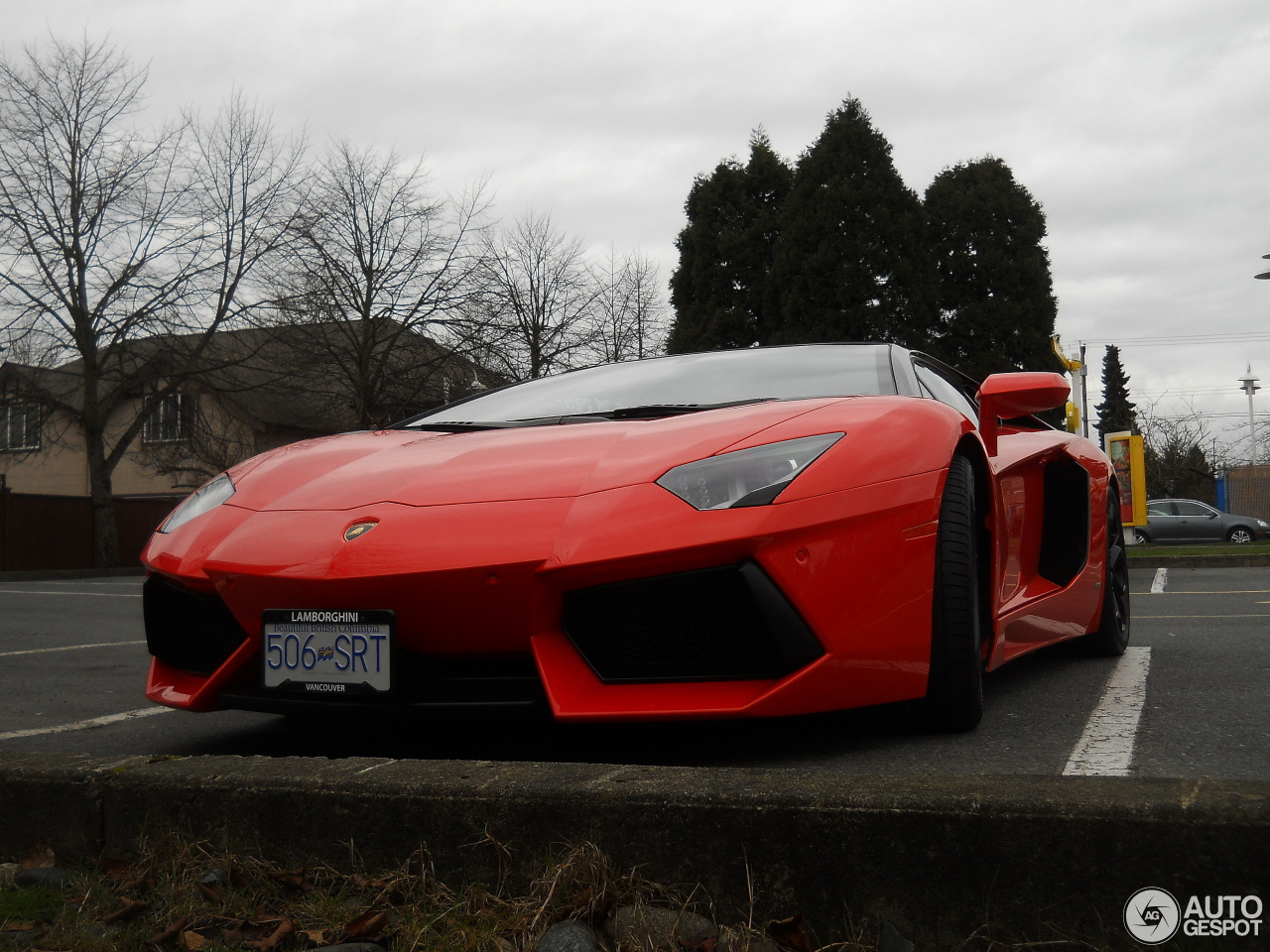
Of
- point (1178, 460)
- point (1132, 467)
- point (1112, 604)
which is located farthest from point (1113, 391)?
point (1112, 604)

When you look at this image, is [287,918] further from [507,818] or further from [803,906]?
[803,906]

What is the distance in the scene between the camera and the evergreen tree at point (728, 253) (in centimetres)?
3111

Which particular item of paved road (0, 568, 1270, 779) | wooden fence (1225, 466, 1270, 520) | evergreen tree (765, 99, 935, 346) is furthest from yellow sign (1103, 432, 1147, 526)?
paved road (0, 568, 1270, 779)

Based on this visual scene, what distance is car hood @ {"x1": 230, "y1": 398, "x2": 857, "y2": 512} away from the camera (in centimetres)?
233

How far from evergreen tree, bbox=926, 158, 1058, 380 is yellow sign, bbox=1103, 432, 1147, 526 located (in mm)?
9200

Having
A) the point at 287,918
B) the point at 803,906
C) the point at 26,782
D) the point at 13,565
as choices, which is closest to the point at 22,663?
the point at 26,782

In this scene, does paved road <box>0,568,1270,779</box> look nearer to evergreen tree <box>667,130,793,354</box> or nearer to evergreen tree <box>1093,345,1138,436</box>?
evergreen tree <box>667,130,793,354</box>

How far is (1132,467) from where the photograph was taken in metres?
19.6

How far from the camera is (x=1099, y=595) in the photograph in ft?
13.2

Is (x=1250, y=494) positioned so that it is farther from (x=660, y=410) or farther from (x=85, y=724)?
(x=85, y=724)

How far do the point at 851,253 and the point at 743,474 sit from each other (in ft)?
92.2

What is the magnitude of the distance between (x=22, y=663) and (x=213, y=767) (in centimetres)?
332

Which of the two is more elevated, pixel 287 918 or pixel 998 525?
pixel 998 525

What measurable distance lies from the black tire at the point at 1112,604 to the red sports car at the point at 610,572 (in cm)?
157
